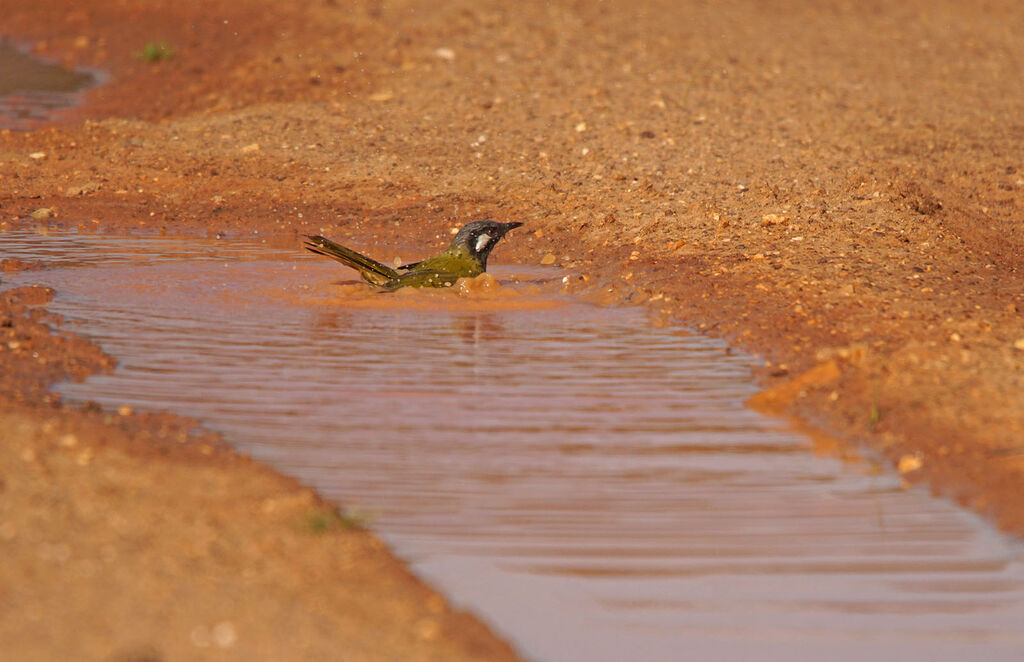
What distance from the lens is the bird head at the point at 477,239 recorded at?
26.7 ft

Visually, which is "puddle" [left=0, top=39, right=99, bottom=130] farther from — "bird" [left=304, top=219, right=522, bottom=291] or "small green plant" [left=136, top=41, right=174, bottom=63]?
"bird" [left=304, top=219, right=522, bottom=291]

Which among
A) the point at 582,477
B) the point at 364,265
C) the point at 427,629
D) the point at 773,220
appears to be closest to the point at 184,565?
the point at 427,629

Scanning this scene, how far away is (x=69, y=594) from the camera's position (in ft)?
11.8

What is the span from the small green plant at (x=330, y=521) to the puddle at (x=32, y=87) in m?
10.6

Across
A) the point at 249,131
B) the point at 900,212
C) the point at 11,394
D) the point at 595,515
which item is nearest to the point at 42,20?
the point at 249,131

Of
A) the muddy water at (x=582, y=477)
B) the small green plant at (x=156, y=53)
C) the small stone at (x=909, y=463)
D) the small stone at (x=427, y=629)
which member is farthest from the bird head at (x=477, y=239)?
the small green plant at (x=156, y=53)

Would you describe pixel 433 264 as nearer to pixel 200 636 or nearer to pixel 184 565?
pixel 184 565

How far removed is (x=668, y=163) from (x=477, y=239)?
3.13 metres

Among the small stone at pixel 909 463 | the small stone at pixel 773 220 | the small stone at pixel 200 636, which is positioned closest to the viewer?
the small stone at pixel 200 636

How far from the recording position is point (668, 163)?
1087 cm

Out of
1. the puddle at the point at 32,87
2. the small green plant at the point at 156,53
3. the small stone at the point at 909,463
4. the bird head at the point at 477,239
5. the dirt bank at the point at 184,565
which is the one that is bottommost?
the dirt bank at the point at 184,565

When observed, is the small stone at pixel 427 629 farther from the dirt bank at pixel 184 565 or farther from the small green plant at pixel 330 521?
the small green plant at pixel 330 521

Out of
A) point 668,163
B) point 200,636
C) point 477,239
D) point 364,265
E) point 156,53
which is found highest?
point 156,53

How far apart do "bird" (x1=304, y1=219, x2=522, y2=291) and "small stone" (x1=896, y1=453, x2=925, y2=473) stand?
351 centimetres
